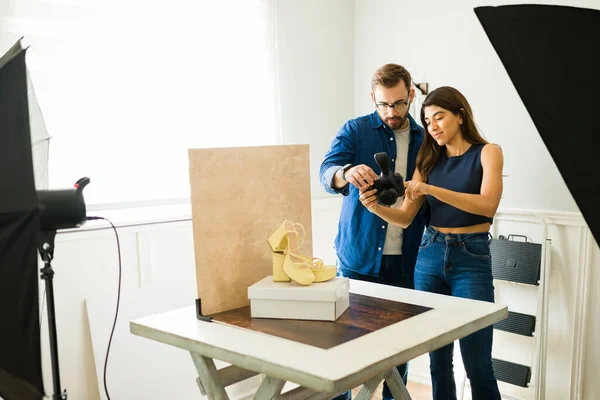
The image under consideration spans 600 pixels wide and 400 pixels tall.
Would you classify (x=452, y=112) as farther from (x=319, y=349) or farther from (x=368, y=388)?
(x=319, y=349)

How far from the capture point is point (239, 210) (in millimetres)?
1726

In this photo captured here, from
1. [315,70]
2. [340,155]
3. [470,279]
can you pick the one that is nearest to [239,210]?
[340,155]

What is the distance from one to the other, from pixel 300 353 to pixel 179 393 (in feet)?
5.50

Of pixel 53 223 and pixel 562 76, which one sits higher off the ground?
pixel 562 76

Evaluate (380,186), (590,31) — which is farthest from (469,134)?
(590,31)

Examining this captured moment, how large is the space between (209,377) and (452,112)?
49.3 inches

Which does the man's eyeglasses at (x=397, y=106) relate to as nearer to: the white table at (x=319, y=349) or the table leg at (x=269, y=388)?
the white table at (x=319, y=349)

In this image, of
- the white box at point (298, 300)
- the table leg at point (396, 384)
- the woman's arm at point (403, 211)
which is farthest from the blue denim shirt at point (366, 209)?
the white box at point (298, 300)

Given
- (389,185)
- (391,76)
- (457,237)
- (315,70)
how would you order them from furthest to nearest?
1. (315,70)
2. (391,76)
3. (457,237)
4. (389,185)

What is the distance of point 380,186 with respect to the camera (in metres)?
1.90

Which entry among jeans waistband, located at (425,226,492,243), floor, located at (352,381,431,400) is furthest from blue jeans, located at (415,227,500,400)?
floor, located at (352,381,431,400)

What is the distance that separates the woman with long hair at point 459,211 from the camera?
2064mm

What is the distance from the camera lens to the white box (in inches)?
61.2

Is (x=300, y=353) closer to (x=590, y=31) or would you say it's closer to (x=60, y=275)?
(x=590, y=31)
